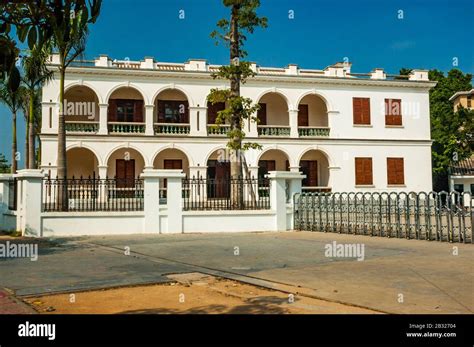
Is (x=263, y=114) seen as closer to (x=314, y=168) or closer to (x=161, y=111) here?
(x=314, y=168)

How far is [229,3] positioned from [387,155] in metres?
15.2

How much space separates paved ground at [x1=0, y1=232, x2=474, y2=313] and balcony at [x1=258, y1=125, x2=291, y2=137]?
51.4ft

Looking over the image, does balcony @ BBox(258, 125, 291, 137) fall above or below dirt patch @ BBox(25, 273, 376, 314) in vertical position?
above

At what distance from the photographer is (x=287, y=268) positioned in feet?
25.7

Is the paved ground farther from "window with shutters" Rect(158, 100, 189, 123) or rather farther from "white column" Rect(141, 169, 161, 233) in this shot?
"window with shutters" Rect(158, 100, 189, 123)

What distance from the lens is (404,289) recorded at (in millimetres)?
5875

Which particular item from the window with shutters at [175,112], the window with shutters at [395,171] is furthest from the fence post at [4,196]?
the window with shutters at [395,171]

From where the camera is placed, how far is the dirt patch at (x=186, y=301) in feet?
16.4

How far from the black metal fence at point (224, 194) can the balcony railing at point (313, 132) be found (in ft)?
41.2

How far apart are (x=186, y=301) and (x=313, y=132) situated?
78.2 feet

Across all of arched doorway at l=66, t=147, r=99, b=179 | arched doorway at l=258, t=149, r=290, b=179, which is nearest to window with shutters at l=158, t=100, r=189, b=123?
arched doorway at l=66, t=147, r=99, b=179

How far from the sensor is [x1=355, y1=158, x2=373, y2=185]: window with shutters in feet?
93.0
